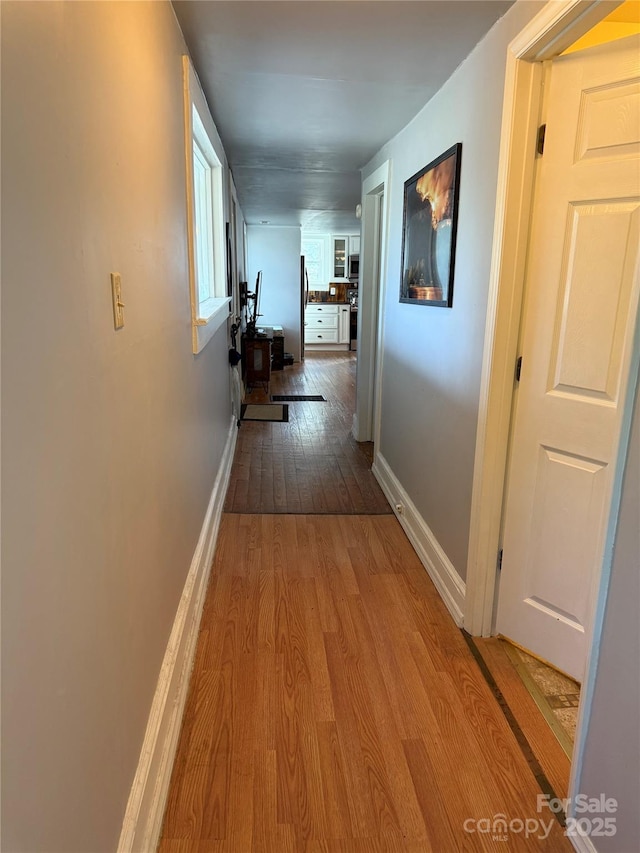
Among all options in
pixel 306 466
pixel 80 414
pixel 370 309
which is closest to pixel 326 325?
pixel 370 309

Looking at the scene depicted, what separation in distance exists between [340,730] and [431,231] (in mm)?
2024

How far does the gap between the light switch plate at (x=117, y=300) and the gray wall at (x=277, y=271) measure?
25.8 ft

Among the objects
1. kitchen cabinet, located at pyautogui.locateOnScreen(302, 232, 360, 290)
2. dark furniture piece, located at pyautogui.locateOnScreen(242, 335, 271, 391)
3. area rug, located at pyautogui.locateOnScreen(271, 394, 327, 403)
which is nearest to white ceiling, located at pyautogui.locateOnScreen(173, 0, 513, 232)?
area rug, located at pyautogui.locateOnScreen(271, 394, 327, 403)

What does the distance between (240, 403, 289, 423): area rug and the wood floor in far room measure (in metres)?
2.85

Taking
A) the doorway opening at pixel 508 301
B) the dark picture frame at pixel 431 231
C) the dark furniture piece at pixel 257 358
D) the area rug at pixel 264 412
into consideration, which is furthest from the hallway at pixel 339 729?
the dark furniture piece at pixel 257 358

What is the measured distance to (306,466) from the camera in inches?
155

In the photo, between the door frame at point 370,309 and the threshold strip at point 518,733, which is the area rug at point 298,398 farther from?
the threshold strip at point 518,733

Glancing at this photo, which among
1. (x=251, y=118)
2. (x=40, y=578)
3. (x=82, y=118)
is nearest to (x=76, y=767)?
→ (x=40, y=578)

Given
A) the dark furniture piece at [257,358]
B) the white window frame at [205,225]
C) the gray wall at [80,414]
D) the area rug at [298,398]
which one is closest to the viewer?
the gray wall at [80,414]

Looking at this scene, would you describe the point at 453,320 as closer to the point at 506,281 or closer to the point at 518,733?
the point at 506,281

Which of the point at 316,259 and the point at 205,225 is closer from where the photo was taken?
the point at 205,225

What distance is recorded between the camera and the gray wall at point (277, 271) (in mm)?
8562

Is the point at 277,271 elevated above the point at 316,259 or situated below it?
below

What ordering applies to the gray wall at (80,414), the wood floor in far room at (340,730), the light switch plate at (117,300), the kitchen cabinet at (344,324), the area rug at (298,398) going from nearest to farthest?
the gray wall at (80,414) < the light switch plate at (117,300) < the wood floor in far room at (340,730) < the area rug at (298,398) < the kitchen cabinet at (344,324)
